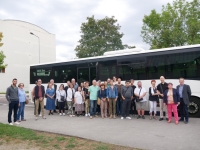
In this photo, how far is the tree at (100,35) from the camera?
135 ft

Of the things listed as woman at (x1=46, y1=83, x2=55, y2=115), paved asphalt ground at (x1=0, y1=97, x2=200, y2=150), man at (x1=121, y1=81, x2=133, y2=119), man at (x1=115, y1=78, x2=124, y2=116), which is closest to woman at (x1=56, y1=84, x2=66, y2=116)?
woman at (x1=46, y1=83, x2=55, y2=115)

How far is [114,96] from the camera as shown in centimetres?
1049

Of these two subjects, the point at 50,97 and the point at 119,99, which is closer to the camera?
the point at 119,99

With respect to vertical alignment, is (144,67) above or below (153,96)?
above

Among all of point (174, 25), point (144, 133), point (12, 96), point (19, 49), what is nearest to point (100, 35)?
point (19, 49)

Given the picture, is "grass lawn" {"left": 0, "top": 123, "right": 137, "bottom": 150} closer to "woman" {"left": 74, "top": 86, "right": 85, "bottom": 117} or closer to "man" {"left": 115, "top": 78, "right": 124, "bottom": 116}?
"woman" {"left": 74, "top": 86, "right": 85, "bottom": 117}

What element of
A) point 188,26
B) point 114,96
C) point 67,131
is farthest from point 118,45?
point 67,131

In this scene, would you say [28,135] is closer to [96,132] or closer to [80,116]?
[96,132]

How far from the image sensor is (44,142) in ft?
20.6

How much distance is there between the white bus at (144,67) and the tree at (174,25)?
40.8 ft

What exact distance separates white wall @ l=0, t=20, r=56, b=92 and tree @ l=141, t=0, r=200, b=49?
90.0 ft

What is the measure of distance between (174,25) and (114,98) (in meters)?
16.1

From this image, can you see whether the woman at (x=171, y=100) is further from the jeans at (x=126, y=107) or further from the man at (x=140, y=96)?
the jeans at (x=126, y=107)

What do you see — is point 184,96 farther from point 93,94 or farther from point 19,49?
point 19,49
